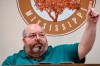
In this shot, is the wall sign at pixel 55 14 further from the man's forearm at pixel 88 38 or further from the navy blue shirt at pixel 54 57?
the man's forearm at pixel 88 38

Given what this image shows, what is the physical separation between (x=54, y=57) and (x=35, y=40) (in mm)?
222

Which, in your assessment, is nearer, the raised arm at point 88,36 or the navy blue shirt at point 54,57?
the raised arm at point 88,36

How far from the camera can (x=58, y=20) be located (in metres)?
2.38

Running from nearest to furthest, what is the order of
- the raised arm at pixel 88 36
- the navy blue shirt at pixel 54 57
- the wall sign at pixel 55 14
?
the raised arm at pixel 88 36 < the navy blue shirt at pixel 54 57 < the wall sign at pixel 55 14

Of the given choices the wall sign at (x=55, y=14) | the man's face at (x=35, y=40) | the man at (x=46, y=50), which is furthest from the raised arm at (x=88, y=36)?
the wall sign at (x=55, y=14)

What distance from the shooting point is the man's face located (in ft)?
6.19

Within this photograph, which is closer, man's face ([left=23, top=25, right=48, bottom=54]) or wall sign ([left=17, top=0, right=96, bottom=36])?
man's face ([left=23, top=25, right=48, bottom=54])

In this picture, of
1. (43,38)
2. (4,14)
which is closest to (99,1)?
(43,38)

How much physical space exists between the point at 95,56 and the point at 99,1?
560 mm

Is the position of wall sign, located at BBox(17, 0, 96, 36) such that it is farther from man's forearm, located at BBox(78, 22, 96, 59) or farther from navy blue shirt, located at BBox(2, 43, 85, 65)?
man's forearm, located at BBox(78, 22, 96, 59)

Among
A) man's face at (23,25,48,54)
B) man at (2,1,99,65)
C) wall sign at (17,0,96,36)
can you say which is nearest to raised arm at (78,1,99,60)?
man at (2,1,99,65)

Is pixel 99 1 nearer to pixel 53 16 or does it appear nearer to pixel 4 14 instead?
pixel 53 16

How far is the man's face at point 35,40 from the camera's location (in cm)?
189

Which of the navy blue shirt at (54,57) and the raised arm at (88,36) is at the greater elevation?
the raised arm at (88,36)
